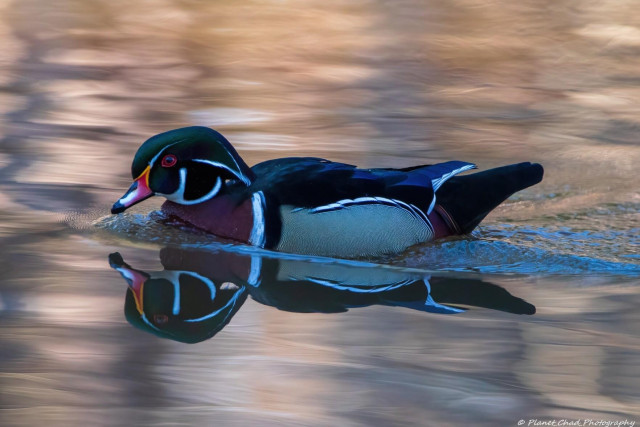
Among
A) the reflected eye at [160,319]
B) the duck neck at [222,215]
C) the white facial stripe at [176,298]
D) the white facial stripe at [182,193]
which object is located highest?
the white facial stripe at [182,193]

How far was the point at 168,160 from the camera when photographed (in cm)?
623

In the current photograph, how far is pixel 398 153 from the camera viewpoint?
28.5 ft

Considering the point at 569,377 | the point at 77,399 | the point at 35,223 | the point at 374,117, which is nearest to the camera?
the point at 77,399

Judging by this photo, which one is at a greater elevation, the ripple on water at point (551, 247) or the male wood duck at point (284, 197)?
the male wood duck at point (284, 197)

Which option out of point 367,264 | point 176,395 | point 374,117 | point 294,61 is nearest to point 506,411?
point 176,395

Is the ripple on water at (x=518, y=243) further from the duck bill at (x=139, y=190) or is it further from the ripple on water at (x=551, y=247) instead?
the duck bill at (x=139, y=190)

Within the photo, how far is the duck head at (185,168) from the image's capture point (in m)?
→ 6.18

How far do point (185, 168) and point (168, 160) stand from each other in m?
0.13

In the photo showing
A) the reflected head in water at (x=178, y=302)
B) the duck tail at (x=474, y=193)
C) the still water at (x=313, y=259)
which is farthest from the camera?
the duck tail at (x=474, y=193)

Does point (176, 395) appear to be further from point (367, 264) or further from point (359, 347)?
point (367, 264)

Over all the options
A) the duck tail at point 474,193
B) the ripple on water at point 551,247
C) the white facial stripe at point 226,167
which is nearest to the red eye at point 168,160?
the white facial stripe at point 226,167

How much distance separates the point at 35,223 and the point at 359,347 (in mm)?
2882

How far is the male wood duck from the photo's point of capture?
6.12 m

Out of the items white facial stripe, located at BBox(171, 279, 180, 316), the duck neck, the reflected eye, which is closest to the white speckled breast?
the duck neck
